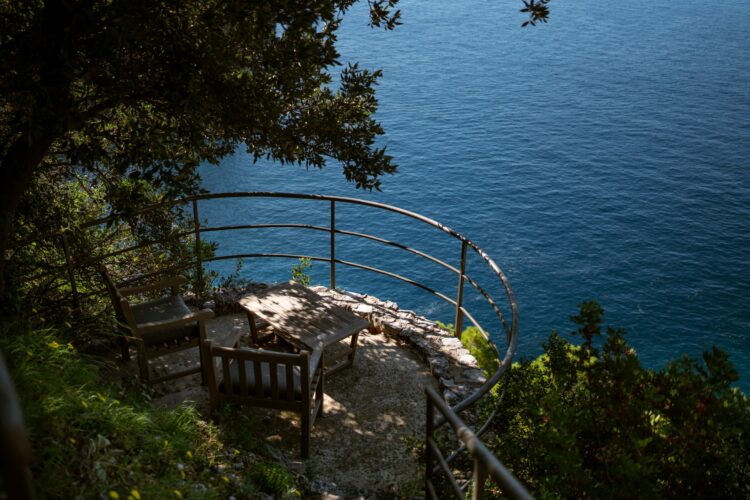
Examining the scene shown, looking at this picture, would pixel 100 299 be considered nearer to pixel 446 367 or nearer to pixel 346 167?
pixel 346 167

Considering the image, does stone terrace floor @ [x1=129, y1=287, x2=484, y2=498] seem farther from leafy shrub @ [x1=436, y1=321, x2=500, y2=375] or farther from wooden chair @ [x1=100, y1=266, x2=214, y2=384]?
leafy shrub @ [x1=436, y1=321, x2=500, y2=375]

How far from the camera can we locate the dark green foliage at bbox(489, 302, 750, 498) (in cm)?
319

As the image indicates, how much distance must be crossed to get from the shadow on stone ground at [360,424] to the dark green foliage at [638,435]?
111cm

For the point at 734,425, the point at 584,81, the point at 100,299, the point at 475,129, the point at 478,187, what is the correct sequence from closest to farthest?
the point at 734,425
the point at 100,299
the point at 478,187
the point at 475,129
the point at 584,81

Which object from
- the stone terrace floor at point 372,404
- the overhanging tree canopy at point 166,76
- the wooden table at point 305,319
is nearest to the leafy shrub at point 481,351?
the stone terrace floor at point 372,404

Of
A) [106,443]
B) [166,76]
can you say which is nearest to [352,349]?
[166,76]

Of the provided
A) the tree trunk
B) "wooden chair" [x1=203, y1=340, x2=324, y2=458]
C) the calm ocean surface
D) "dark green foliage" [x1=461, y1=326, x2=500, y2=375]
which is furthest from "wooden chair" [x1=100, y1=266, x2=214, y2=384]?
the calm ocean surface

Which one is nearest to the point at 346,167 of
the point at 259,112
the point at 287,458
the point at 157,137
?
the point at 259,112

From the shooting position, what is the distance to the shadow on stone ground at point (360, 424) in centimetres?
452

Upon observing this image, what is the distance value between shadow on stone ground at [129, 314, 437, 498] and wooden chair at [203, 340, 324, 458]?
0.76 ft

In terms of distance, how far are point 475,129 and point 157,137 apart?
2884cm

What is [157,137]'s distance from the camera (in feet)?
15.2

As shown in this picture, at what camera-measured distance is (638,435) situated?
332cm

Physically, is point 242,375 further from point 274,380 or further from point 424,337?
point 424,337
